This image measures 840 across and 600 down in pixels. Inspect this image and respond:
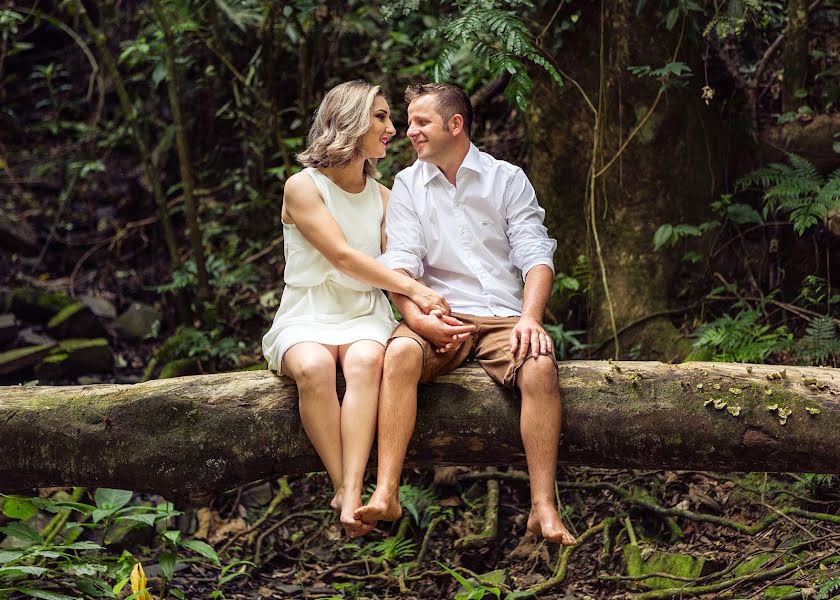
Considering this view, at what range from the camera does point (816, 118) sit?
568 centimetres

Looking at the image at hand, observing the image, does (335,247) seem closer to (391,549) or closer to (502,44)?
(502,44)

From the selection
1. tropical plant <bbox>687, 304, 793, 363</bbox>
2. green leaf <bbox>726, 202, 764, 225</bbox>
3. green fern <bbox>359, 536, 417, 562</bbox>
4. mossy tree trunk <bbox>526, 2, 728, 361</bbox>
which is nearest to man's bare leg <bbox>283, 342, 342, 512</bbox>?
green fern <bbox>359, 536, 417, 562</bbox>

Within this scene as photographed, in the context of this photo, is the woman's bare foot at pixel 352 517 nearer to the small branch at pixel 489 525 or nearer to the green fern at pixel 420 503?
the small branch at pixel 489 525

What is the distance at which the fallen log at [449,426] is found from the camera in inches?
142

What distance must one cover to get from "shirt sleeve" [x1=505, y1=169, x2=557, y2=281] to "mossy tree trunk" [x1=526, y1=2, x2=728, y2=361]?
1696 millimetres

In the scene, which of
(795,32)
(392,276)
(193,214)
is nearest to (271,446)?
(392,276)

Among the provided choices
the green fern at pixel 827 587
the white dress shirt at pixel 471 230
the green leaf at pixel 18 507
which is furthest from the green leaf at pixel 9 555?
the green fern at pixel 827 587

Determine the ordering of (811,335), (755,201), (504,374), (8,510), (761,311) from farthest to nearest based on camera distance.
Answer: (755,201) < (761,311) < (811,335) < (8,510) < (504,374)

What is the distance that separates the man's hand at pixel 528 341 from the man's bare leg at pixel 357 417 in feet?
1.88

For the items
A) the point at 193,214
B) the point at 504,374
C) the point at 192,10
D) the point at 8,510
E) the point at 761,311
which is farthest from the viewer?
the point at 192,10

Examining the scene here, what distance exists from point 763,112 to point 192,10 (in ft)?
15.6

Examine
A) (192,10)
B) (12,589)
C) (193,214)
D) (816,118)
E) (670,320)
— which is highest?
(192,10)

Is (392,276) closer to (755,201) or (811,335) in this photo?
(811,335)

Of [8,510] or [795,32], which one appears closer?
[8,510]
